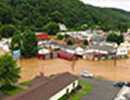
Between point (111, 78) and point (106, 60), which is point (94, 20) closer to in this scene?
point (106, 60)

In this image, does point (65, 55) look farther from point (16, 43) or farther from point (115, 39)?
point (115, 39)

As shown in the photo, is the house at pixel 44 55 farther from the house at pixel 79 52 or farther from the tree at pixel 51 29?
the tree at pixel 51 29

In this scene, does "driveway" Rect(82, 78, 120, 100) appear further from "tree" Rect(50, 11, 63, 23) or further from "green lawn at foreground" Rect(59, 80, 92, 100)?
"tree" Rect(50, 11, 63, 23)

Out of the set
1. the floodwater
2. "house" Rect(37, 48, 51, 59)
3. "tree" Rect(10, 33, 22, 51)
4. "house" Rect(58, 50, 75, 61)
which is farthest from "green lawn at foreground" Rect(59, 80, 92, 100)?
"tree" Rect(10, 33, 22, 51)

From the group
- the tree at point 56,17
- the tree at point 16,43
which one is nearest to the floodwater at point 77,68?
the tree at point 16,43

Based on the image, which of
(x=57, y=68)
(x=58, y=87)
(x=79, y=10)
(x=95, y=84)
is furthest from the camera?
(x=79, y=10)

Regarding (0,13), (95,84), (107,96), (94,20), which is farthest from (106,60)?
(94,20)

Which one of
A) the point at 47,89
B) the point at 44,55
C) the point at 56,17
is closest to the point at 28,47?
the point at 44,55
